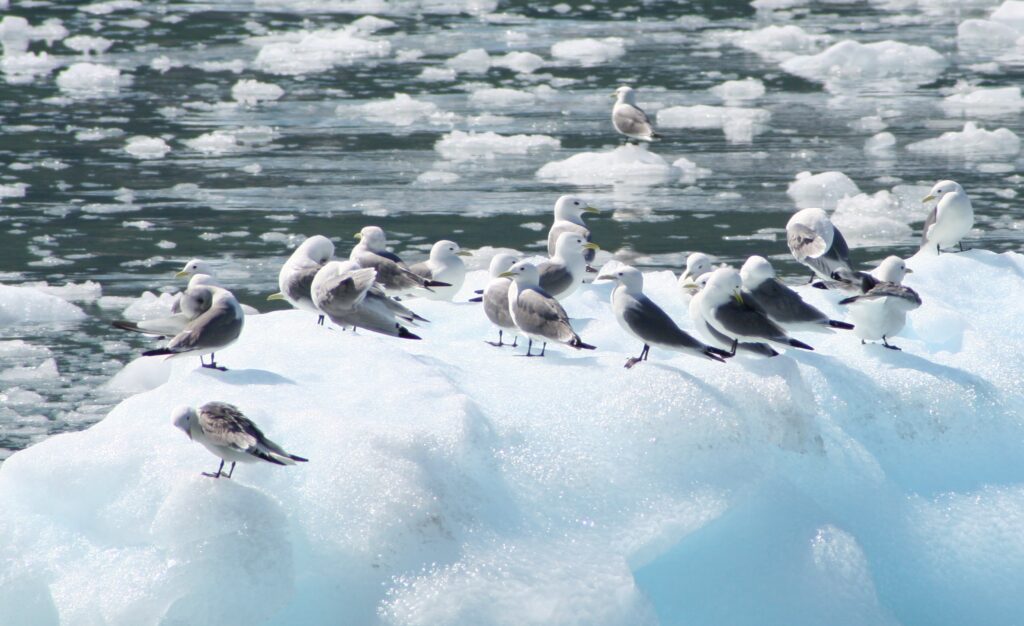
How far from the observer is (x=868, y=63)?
17750 mm

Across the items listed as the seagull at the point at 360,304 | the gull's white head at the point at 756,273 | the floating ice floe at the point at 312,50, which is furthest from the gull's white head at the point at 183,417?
the floating ice floe at the point at 312,50

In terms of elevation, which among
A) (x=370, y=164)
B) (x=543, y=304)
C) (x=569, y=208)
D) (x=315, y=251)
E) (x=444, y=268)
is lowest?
(x=370, y=164)

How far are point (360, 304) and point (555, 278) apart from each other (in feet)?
3.57

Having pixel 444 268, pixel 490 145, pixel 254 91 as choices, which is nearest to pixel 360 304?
pixel 444 268

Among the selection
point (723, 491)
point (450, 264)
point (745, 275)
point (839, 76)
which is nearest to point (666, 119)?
point (839, 76)

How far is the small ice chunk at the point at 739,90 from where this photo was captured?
1599 cm

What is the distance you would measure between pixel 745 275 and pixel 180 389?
7.44ft

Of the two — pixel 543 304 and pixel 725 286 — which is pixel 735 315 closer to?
pixel 725 286

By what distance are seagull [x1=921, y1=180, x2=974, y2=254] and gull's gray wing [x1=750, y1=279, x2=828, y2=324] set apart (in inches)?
85.8

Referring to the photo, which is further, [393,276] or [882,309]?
[393,276]

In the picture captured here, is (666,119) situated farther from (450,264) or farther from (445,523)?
(445,523)

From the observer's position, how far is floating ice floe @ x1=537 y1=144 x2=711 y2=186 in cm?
1253

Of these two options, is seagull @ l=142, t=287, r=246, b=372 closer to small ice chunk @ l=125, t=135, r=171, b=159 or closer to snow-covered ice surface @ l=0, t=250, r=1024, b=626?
snow-covered ice surface @ l=0, t=250, r=1024, b=626

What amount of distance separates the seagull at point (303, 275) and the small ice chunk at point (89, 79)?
1076 centimetres
